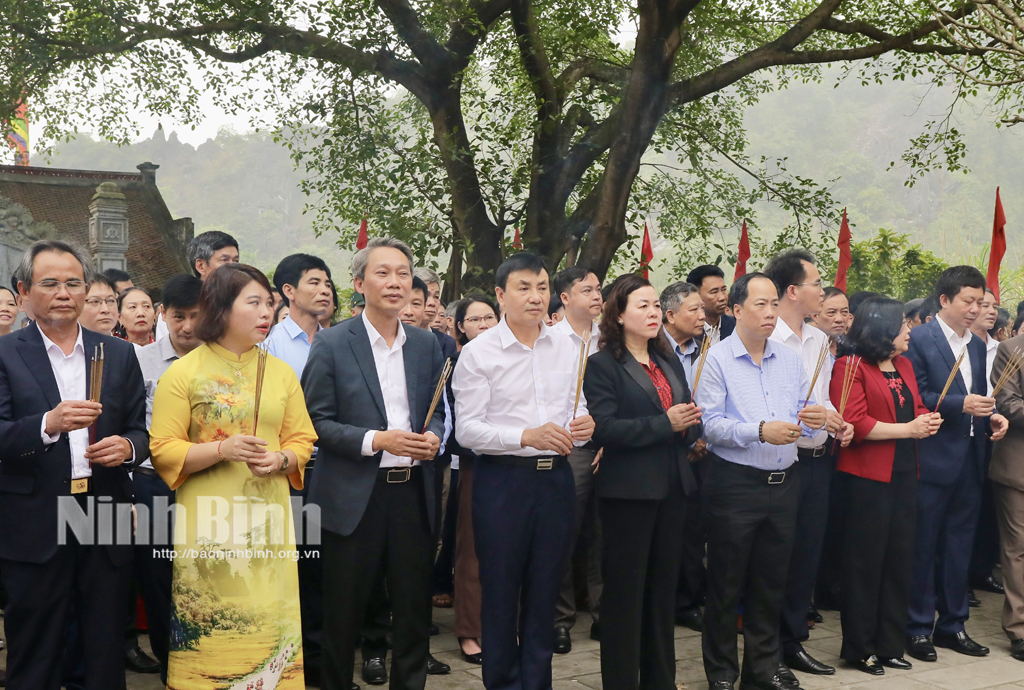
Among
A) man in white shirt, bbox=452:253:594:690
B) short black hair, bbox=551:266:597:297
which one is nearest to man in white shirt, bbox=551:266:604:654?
short black hair, bbox=551:266:597:297

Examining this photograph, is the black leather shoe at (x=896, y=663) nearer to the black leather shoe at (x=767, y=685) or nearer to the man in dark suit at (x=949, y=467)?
the man in dark suit at (x=949, y=467)

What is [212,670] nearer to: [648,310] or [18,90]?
[648,310]

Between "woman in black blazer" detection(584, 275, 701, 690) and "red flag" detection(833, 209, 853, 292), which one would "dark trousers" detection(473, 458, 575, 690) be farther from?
"red flag" detection(833, 209, 853, 292)

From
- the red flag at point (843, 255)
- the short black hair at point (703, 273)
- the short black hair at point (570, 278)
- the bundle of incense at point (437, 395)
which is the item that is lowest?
the bundle of incense at point (437, 395)

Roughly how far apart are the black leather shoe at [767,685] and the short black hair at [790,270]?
5.80 feet

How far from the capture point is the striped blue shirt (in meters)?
3.85

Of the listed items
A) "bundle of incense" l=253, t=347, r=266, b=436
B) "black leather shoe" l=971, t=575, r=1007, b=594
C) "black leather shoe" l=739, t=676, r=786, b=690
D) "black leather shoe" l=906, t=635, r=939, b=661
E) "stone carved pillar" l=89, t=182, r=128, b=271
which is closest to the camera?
"bundle of incense" l=253, t=347, r=266, b=436

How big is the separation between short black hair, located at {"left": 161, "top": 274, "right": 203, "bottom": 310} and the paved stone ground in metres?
1.61

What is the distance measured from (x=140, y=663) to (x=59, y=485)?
4.72 feet

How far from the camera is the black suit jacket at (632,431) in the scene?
11.6 ft

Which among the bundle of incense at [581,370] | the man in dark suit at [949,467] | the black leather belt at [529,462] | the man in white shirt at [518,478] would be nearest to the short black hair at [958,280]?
the man in dark suit at [949,467]

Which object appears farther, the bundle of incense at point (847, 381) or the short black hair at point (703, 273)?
the short black hair at point (703, 273)

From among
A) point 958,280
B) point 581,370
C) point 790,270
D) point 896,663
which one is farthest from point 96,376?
point 958,280

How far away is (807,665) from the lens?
425 centimetres
